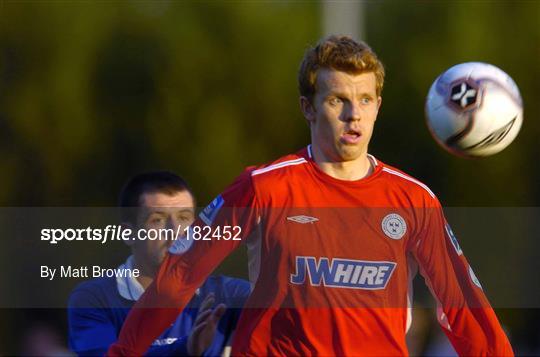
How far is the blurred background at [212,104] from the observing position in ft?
31.6

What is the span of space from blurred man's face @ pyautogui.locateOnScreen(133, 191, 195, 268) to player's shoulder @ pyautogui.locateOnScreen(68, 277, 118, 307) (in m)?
0.22

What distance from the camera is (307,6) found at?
34.8 ft

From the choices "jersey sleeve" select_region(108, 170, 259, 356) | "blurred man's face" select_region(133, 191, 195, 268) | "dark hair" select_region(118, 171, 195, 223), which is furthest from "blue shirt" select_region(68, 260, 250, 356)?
"jersey sleeve" select_region(108, 170, 259, 356)

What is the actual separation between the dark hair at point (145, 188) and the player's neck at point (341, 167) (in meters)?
1.17

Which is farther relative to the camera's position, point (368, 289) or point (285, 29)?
point (285, 29)

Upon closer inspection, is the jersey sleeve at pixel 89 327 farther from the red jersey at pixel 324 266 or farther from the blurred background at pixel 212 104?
the blurred background at pixel 212 104

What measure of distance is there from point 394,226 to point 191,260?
90cm

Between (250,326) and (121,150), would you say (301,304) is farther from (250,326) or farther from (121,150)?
(121,150)

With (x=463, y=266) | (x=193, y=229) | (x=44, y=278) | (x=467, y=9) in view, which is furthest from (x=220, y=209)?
(x=467, y=9)

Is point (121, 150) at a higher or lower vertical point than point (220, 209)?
lower

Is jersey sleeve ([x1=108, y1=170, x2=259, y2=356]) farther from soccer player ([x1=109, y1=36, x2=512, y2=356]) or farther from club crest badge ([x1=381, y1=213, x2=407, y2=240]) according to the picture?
club crest badge ([x1=381, y1=213, x2=407, y2=240])

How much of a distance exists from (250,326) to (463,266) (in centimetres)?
99

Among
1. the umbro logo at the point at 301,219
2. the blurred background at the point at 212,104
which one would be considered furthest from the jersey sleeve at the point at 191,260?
the blurred background at the point at 212,104

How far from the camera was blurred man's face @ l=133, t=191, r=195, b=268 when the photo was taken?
5609 millimetres
